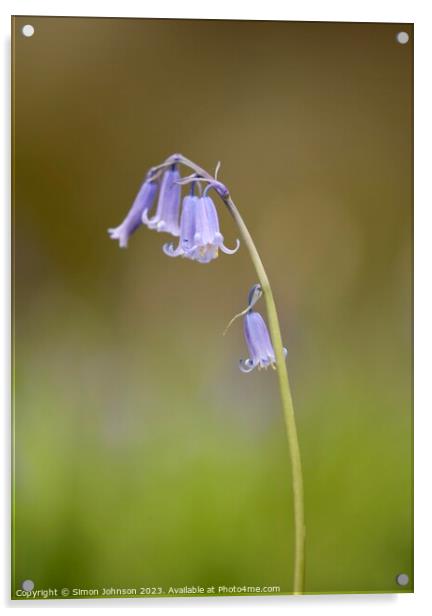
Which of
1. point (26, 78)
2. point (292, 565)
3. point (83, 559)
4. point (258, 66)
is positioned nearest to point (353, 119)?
point (258, 66)

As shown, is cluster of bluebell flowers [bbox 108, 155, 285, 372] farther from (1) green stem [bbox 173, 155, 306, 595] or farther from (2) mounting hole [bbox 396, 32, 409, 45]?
(2) mounting hole [bbox 396, 32, 409, 45]

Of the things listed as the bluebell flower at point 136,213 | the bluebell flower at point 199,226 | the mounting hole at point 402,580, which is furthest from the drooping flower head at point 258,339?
the mounting hole at point 402,580

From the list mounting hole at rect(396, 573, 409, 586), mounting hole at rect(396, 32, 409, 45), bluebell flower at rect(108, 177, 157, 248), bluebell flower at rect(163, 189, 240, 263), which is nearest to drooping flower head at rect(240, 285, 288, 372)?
bluebell flower at rect(163, 189, 240, 263)
